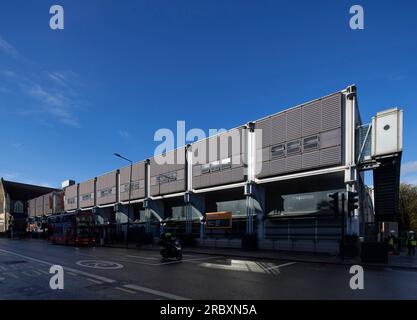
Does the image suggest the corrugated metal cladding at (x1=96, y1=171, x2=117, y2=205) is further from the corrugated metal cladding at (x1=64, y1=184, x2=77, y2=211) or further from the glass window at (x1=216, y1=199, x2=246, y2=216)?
the glass window at (x1=216, y1=199, x2=246, y2=216)

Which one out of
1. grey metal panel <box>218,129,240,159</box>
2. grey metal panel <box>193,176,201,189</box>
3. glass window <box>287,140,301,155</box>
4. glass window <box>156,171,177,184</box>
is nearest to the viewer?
glass window <box>287,140,301,155</box>

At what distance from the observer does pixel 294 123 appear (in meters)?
27.3

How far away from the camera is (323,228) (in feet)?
86.8

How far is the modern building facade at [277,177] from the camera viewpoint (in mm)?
23875

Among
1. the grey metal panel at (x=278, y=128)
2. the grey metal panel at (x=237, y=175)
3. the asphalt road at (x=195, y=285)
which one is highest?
the grey metal panel at (x=278, y=128)

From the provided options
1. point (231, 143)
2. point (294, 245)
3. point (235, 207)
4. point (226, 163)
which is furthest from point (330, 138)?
point (235, 207)

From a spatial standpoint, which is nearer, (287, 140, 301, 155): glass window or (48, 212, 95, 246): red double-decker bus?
(287, 140, 301, 155): glass window

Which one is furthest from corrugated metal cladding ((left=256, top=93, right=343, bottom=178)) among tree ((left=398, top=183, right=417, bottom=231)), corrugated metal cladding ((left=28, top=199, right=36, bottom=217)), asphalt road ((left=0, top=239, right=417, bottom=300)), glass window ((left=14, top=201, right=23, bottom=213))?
glass window ((left=14, top=201, right=23, bottom=213))

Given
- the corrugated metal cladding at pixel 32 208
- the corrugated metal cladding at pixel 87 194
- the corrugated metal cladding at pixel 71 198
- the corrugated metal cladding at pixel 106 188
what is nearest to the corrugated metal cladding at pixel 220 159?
the corrugated metal cladding at pixel 106 188

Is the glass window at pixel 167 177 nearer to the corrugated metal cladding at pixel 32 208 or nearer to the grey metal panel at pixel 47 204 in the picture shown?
the grey metal panel at pixel 47 204

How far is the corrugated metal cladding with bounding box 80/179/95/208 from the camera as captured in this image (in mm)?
57375

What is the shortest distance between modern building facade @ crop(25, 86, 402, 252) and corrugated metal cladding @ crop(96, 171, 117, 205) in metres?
8.45

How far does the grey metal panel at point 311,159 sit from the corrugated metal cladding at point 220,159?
6.12 m
